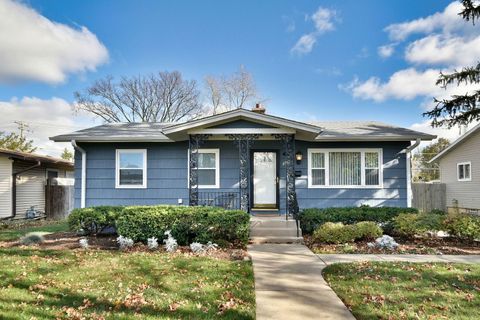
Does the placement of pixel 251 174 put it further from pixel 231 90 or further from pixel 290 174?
pixel 231 90

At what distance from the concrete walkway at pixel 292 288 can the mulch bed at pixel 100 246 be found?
44 cm

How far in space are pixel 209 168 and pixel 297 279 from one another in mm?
6236

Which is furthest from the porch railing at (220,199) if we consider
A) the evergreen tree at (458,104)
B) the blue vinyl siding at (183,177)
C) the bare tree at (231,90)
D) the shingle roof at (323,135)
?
the bare tree at (231,90)

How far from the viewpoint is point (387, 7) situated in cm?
1357

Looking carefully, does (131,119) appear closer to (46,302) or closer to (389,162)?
(389,162)

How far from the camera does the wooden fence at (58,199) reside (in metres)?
16.3

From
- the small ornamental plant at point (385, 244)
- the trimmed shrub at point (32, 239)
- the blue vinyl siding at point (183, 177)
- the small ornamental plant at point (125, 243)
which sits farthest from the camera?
the blue vinyl siding at point (183, 177)

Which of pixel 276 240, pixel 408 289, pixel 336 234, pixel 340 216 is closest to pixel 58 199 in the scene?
pixel 276 240

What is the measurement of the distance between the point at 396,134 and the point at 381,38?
854 cm

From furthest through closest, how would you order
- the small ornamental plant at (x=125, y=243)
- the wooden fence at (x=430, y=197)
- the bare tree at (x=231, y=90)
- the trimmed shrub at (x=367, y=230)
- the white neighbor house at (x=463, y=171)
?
the bare tree at (x=231, y=90)
the wooden fence at (x=430, y=197)
the white neighbor house at (x=463, y=171)
the trimmed shrub at (x=367, y=230)
the small ornamental plant at (x=125, y=243)

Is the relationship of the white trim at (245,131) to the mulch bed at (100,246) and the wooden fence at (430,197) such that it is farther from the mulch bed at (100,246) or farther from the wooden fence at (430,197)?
the wooden fence at (430,197)

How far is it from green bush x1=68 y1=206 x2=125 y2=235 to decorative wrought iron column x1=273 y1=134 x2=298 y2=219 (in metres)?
4.65

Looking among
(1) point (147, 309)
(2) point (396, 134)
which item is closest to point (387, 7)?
(2) point (396, 134)

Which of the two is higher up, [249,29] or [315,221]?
[249,29]
